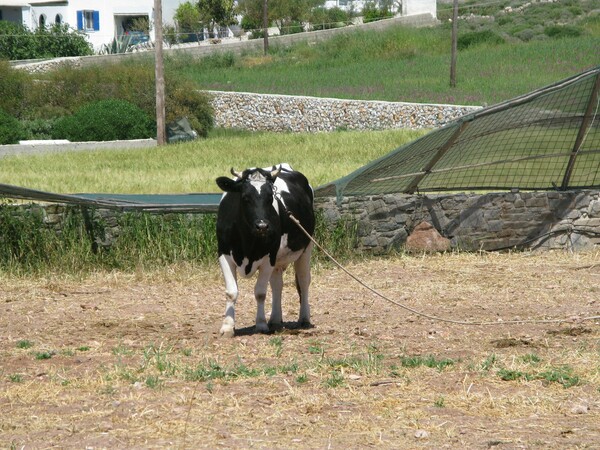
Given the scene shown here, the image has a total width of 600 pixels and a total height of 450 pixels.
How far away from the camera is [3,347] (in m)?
9.76

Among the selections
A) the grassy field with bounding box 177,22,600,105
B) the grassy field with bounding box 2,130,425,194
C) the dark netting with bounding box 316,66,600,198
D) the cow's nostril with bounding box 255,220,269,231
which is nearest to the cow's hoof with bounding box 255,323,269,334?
the cow's nostril with bounding box 255,220,269,231

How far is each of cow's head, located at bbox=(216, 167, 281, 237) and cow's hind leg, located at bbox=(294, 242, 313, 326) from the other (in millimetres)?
859

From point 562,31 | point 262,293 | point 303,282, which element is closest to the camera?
point 262,293

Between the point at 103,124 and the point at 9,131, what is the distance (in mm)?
2981

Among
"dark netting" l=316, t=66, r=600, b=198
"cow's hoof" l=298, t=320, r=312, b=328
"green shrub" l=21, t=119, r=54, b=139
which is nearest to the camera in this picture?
"cow's hoof" l=298, t=320, r=312, b=328

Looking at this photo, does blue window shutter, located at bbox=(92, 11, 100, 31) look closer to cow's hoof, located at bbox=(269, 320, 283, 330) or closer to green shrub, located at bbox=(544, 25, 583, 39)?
green shrub, located at bbox=(544, 25, 583, 39)

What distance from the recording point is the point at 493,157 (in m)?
17.2

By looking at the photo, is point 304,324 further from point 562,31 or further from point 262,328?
point 562,31

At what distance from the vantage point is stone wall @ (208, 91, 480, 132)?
3934 centimetres

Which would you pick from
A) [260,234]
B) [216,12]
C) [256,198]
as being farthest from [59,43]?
[260,234]

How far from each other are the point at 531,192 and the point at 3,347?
884 centimetres

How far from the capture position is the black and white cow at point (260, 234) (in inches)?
392

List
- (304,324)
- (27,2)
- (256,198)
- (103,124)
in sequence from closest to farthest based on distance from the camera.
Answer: (256,198) < (304,324) < (103,124) < (27,2)

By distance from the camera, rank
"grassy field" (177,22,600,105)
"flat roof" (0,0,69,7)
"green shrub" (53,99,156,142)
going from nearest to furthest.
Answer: "green shrub" (53,99,156,142) → "grassy field" (177,22,600,105) → "flat roof" (0,0,69,7)
